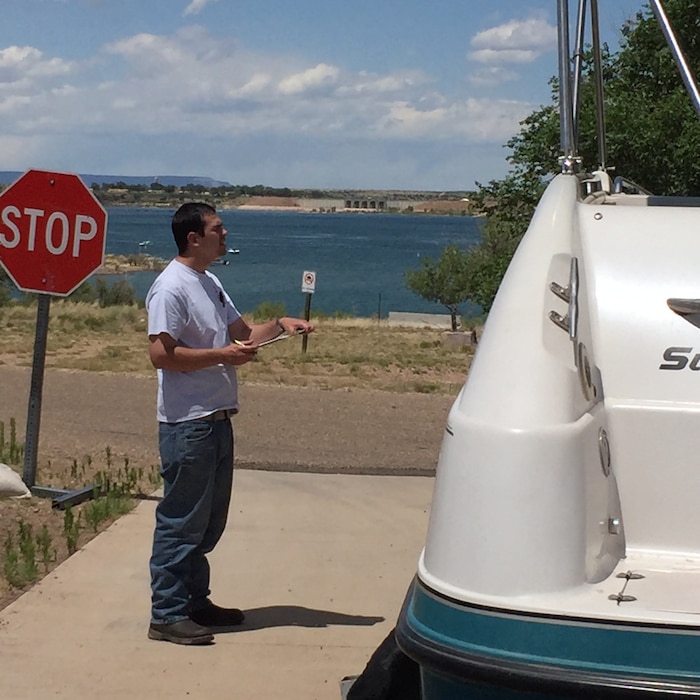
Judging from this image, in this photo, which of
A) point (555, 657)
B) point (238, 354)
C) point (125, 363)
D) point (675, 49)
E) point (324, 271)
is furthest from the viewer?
point (324, 271)

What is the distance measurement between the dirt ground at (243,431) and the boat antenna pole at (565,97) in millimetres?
3170

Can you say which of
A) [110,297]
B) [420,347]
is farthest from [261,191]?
[420,347]

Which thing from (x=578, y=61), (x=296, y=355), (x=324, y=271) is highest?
(x=578, y=61)

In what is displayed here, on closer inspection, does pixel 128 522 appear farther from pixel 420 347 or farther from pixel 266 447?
pixel 420 347

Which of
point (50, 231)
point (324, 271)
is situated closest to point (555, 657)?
point (50, 231)

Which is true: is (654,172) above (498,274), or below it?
above

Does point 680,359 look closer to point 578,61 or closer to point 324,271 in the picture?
point 578,61

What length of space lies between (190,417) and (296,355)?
14202 millimetres

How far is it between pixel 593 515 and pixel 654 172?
12722 mm

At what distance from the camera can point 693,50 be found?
1439 cm

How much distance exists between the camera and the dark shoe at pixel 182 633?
482 cm

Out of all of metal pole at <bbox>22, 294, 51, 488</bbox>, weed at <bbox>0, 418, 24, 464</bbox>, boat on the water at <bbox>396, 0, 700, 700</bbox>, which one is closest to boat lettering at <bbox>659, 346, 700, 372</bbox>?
boat on the water at <bbox>396, 0, 700, 700</bbox>

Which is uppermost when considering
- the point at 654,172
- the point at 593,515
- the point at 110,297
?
the point at 654,172

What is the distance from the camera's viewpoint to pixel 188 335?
4840mm
